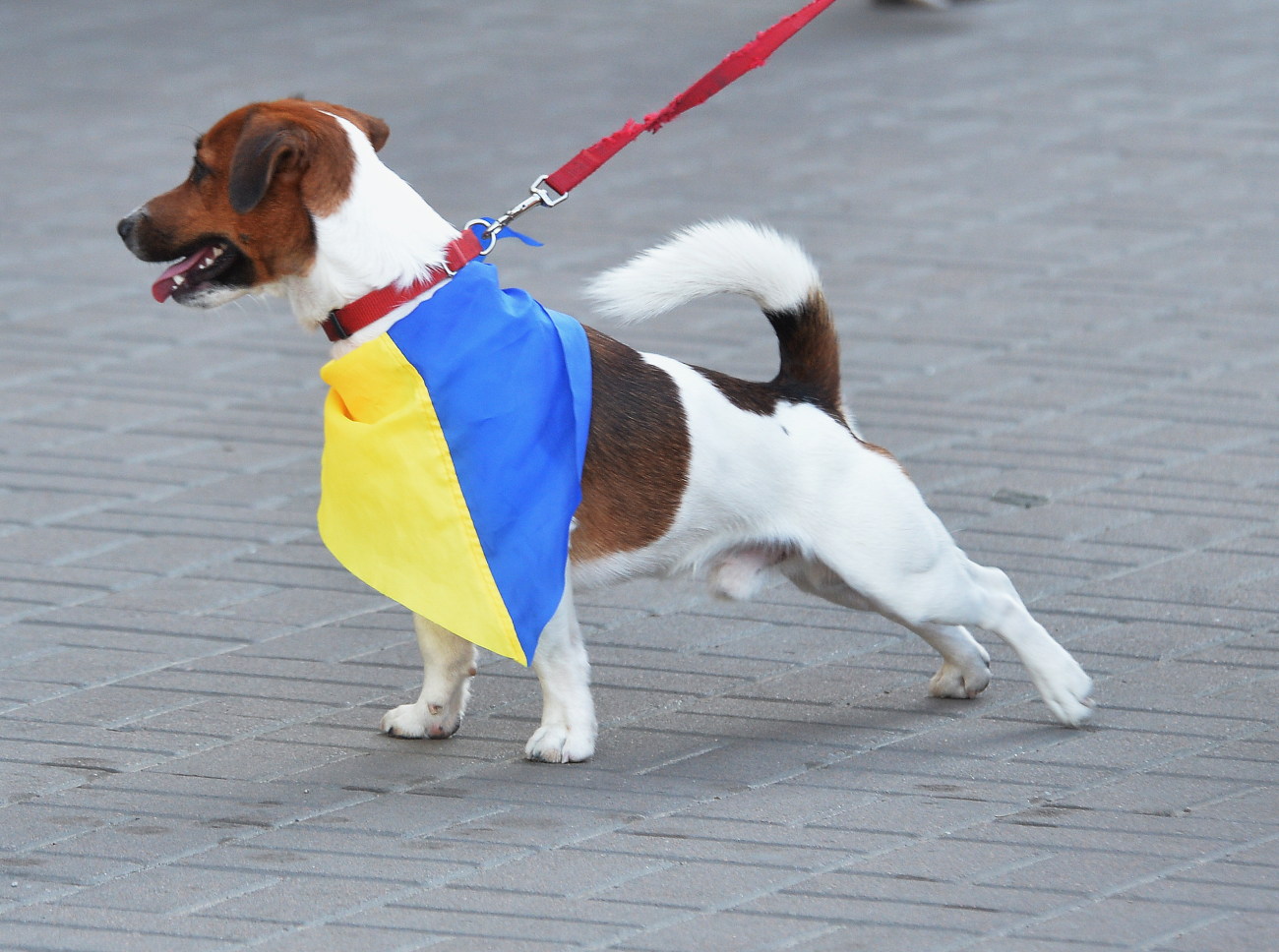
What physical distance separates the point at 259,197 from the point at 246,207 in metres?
0.03

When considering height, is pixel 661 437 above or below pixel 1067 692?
above

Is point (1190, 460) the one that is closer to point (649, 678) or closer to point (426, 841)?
point (649, 678)

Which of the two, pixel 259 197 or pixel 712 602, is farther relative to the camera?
pixel 712 602

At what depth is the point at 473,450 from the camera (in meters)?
3.76

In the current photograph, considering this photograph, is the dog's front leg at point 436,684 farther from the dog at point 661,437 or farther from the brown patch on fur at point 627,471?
the brown patch on fur at point 627,471

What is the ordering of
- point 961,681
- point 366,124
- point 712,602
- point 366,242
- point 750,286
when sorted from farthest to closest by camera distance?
point 712,602, point 961,681, point 750,286, point 366,124, point 366,242

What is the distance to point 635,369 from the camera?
4051 mm

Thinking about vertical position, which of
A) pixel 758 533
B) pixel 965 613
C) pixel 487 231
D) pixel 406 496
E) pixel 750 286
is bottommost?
pixel 965 613

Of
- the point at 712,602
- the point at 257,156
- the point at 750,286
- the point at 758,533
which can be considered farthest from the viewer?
the point at 712,602

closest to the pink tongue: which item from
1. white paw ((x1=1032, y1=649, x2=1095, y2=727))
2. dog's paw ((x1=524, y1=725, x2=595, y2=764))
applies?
dog's paw ((x1=524, y1=725, x2=595, y2=764))

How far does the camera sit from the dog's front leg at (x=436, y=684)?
404 centimetres

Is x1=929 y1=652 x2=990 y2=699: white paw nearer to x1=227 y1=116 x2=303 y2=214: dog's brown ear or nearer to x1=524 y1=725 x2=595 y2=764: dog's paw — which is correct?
x1=524 y1=725 x2=595 y2=764: dog's paw

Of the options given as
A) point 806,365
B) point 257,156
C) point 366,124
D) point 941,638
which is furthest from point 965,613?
point 257,156

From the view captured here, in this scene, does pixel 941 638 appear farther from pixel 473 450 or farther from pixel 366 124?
pixel 366 124
